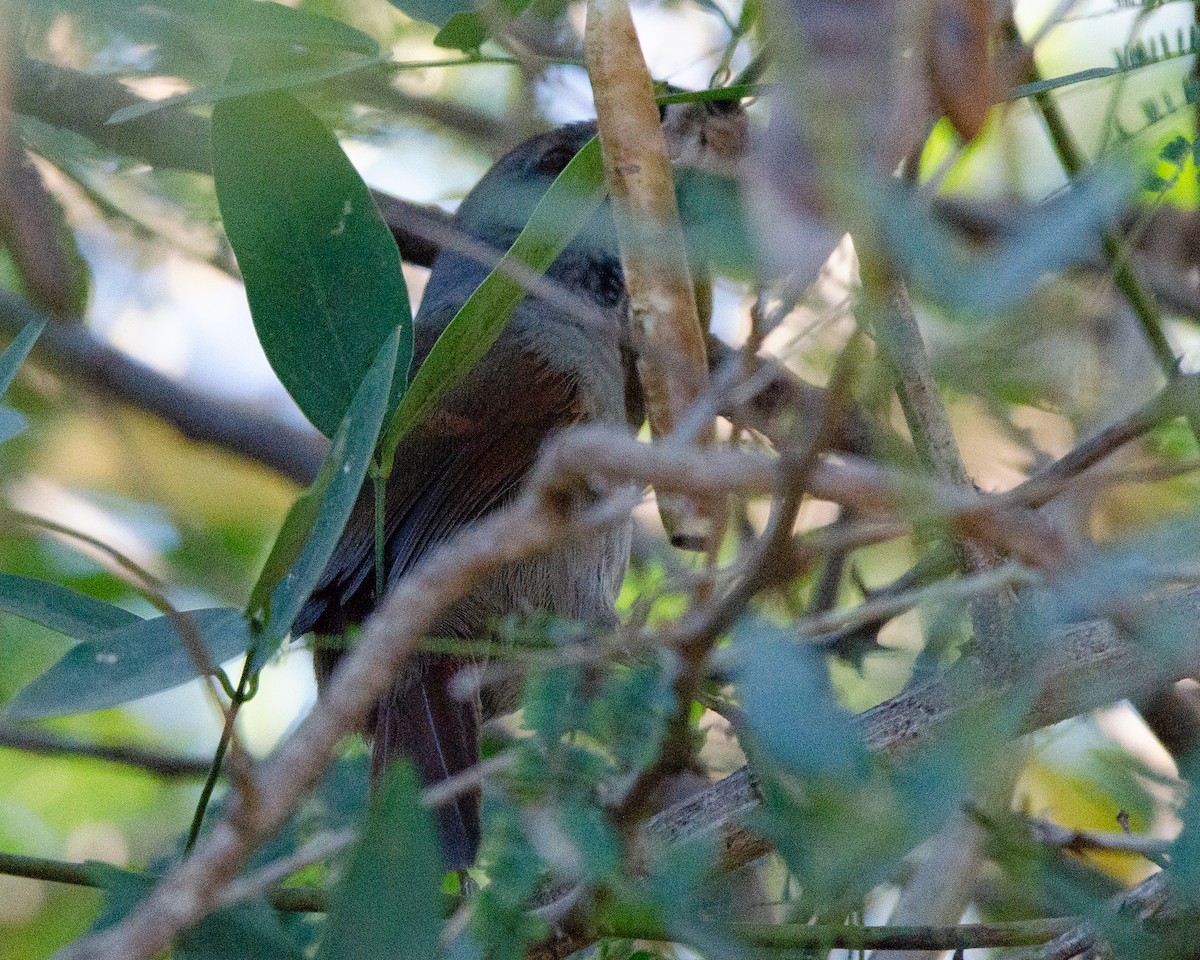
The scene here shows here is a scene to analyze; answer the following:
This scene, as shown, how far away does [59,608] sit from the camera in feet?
4.52

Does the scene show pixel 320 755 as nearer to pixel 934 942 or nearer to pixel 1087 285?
pixel 934 942

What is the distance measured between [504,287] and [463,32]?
0.43m

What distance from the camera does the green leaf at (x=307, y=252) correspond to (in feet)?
4.88

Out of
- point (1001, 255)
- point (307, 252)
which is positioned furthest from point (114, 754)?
point (1001, 255)

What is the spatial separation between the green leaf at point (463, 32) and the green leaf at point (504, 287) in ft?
1.05

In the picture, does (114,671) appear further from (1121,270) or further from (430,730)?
(1121,270)

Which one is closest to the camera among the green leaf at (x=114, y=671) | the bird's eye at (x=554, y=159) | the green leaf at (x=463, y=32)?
the green leaf at (x=114, y=671)

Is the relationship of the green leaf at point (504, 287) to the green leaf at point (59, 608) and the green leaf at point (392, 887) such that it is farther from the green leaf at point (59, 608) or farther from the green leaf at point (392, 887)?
the green leaf at point (392, 887)

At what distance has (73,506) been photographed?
3.15 m

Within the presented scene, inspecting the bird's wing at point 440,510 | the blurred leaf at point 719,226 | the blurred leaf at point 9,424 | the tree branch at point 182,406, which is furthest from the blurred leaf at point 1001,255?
the tree branch at point 182,406

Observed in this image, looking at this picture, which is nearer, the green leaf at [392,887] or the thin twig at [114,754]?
the green leaf at [392,887]

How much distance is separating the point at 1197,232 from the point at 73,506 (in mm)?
2510

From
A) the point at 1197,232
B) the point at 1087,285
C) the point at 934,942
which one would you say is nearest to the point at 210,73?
the point at 934,942

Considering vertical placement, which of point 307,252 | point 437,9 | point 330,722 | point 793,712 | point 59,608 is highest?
point 437,9
